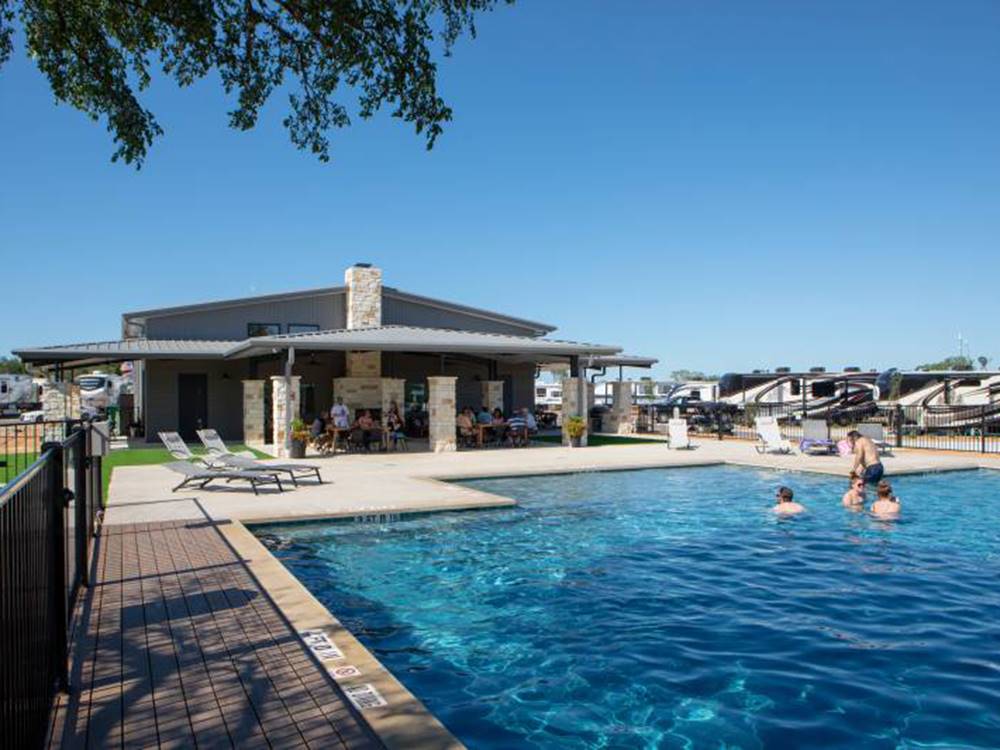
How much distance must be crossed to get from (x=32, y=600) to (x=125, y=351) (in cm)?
2041

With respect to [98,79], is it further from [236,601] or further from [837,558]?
[837,558]

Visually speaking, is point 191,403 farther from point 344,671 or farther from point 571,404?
point 344,671

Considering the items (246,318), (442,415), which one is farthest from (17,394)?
(442,415)

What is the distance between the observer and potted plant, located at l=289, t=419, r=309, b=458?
1816 centimetres

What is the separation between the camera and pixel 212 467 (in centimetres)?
1307

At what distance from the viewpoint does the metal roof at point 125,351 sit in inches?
827

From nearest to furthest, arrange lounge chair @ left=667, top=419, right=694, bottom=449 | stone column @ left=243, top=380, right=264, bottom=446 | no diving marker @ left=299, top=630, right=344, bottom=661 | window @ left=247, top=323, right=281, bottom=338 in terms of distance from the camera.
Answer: no diving marker @ left=299, top=630, right=344, bottom=661 < lounge chair @ left=667, top=419, right=694, bottom=449 < stone column @ left=243, top=380, right=264, bottom=446 < window @ left=247, top=323, right=281, bottom=338

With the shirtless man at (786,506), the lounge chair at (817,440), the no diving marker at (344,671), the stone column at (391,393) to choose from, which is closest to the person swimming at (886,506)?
the shirtless man at (786,506)

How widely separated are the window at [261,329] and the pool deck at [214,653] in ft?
55.0

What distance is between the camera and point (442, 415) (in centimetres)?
2058

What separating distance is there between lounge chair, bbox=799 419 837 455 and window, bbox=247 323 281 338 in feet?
58.2

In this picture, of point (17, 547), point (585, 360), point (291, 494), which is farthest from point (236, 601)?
point (585, 360)

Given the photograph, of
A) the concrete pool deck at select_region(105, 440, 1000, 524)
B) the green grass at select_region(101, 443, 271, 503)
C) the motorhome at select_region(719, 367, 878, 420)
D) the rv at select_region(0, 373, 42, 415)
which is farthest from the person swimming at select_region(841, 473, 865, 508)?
the rv at select_region(0, 373, 42, 415)

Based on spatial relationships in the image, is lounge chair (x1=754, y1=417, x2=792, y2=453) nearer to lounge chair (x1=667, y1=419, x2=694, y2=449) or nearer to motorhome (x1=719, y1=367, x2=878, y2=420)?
lounge chair (x1=667, y1=419, x2=694, y2=449)
